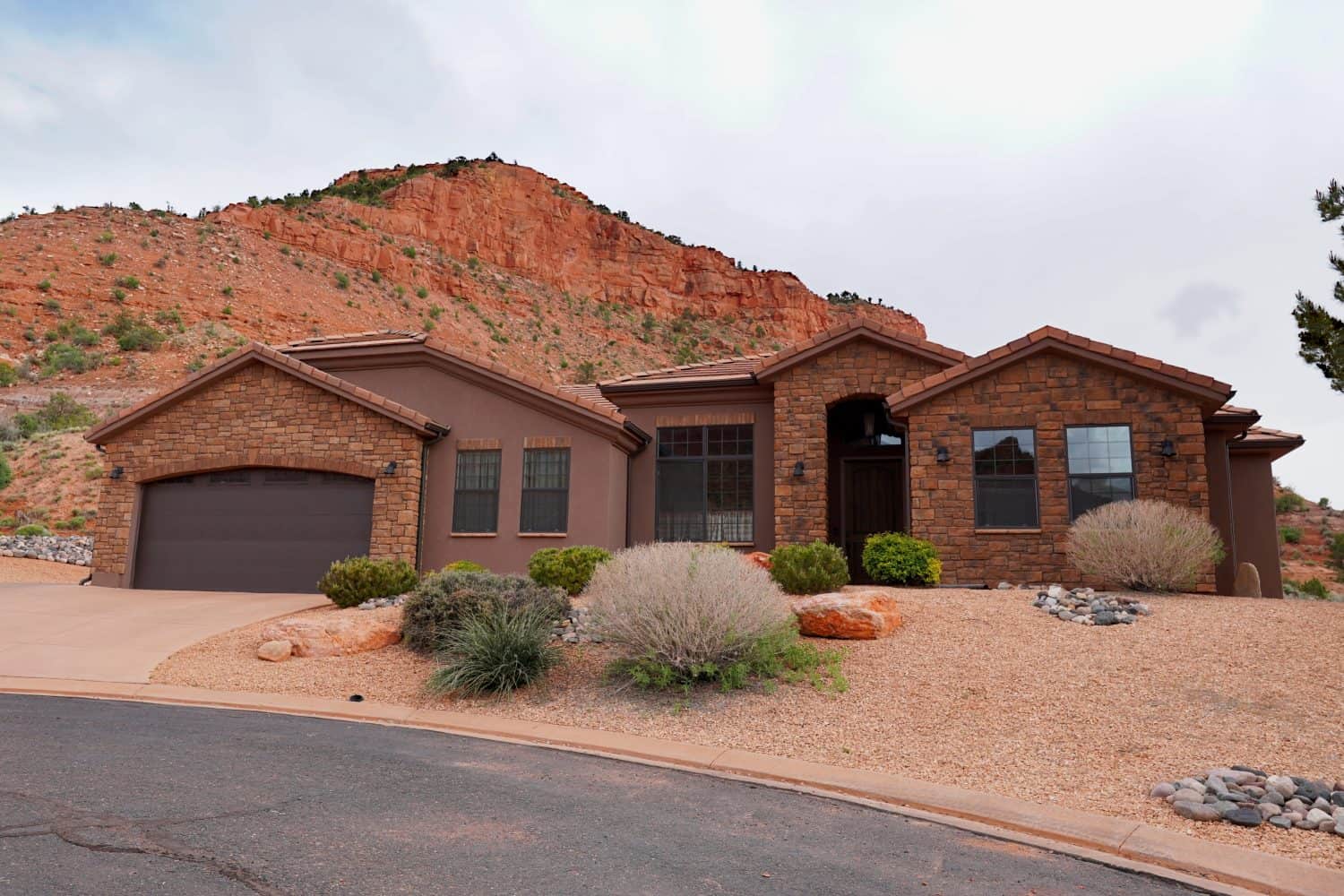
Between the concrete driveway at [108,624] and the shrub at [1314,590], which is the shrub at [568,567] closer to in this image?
the concrete driveway at [108,624]

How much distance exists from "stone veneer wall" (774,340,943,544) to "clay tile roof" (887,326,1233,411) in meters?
1.12

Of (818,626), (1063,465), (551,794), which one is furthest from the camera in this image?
(1063,465)

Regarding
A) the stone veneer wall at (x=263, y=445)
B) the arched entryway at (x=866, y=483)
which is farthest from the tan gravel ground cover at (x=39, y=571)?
the arched entryway at (x=866, y=483)

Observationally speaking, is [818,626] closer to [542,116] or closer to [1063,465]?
[1063,465]

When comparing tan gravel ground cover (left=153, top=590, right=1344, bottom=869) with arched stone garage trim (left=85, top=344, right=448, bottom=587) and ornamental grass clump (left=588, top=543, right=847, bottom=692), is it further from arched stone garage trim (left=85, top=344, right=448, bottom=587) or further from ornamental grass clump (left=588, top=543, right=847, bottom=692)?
arched stone garage trim (left=85, top=344, right=448, bottom=587)

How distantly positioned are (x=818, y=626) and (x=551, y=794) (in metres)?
4.96

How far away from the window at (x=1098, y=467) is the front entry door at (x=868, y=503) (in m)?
3.82

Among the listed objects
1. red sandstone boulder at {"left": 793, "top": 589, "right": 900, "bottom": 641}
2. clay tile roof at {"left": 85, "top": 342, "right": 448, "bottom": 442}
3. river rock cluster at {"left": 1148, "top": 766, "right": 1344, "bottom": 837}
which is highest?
clay tile roof at {"left": 85, "top": 342, "right": 448, "bottom": 442}

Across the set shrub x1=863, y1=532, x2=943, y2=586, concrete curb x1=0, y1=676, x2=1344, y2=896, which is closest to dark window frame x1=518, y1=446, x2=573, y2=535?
shrub x1=863, y1=532, x2=943, y2=586

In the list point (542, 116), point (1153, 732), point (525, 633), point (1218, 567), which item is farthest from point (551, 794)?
point (542, 116)

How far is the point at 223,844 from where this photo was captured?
4605 mm

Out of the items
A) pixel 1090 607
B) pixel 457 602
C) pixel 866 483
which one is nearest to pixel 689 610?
pixel 457 602

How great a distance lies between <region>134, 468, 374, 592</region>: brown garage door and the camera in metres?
16.4

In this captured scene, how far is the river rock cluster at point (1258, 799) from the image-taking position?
5.47 m
